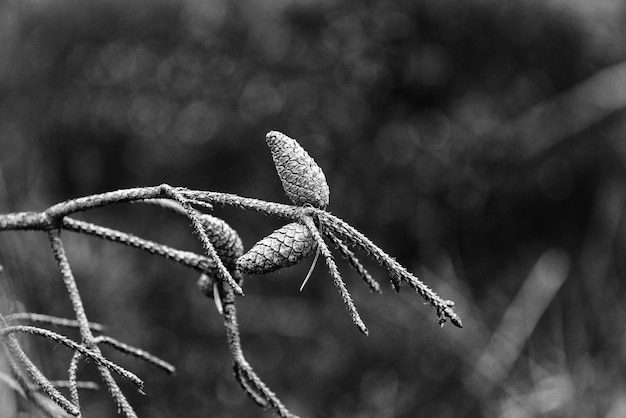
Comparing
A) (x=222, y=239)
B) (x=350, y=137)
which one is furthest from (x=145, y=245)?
(x=350, y=137)

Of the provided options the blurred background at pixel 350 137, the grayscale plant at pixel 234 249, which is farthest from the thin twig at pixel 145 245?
the blurred background at pixel 350 137

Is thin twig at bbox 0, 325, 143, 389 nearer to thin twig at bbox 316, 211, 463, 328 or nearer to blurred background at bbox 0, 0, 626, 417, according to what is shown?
thin twig at bbox 316, 211, 463, 328

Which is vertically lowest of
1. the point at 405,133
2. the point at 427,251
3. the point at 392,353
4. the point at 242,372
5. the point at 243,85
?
the point at 242,372

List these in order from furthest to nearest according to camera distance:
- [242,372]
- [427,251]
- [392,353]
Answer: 1. [427,251]
2. [392,353]
3. [242,372]

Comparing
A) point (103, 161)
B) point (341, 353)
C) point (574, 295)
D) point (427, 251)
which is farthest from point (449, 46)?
point (103, 161)

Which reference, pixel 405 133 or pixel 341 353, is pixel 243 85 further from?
pixel 341 353

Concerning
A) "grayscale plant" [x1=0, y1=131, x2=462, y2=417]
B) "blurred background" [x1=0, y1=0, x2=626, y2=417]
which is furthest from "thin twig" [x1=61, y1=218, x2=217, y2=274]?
"blurred background" [x1=0, y1=0, x2=626, y2=417]
